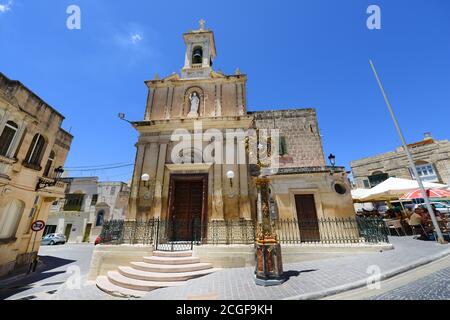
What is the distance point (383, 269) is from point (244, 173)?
7.00 metres

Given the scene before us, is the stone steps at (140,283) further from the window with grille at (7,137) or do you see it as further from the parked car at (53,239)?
the parked car at (53,239)

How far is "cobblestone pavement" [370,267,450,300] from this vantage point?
3.45 meters

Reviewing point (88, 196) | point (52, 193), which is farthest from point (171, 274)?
point (88, 196)

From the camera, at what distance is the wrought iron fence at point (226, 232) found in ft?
28.7

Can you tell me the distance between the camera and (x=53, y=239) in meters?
24.5

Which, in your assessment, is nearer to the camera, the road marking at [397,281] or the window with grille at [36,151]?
the road marking at [397,281]

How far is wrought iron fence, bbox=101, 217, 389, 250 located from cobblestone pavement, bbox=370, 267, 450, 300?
14.0 ft

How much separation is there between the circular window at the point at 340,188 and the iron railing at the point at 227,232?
166cm

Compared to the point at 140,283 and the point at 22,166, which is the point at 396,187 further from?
the point at 22,166

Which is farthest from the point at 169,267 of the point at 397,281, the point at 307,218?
the point at 307,218

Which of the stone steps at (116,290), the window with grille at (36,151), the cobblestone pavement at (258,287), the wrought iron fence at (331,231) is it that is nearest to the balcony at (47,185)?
the window with grille at (36,151)

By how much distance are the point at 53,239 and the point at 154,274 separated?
90.4 ft

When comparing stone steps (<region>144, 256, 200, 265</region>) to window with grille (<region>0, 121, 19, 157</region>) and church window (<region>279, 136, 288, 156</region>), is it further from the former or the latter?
church window (<region>279, 136, 288, 156</region>)
